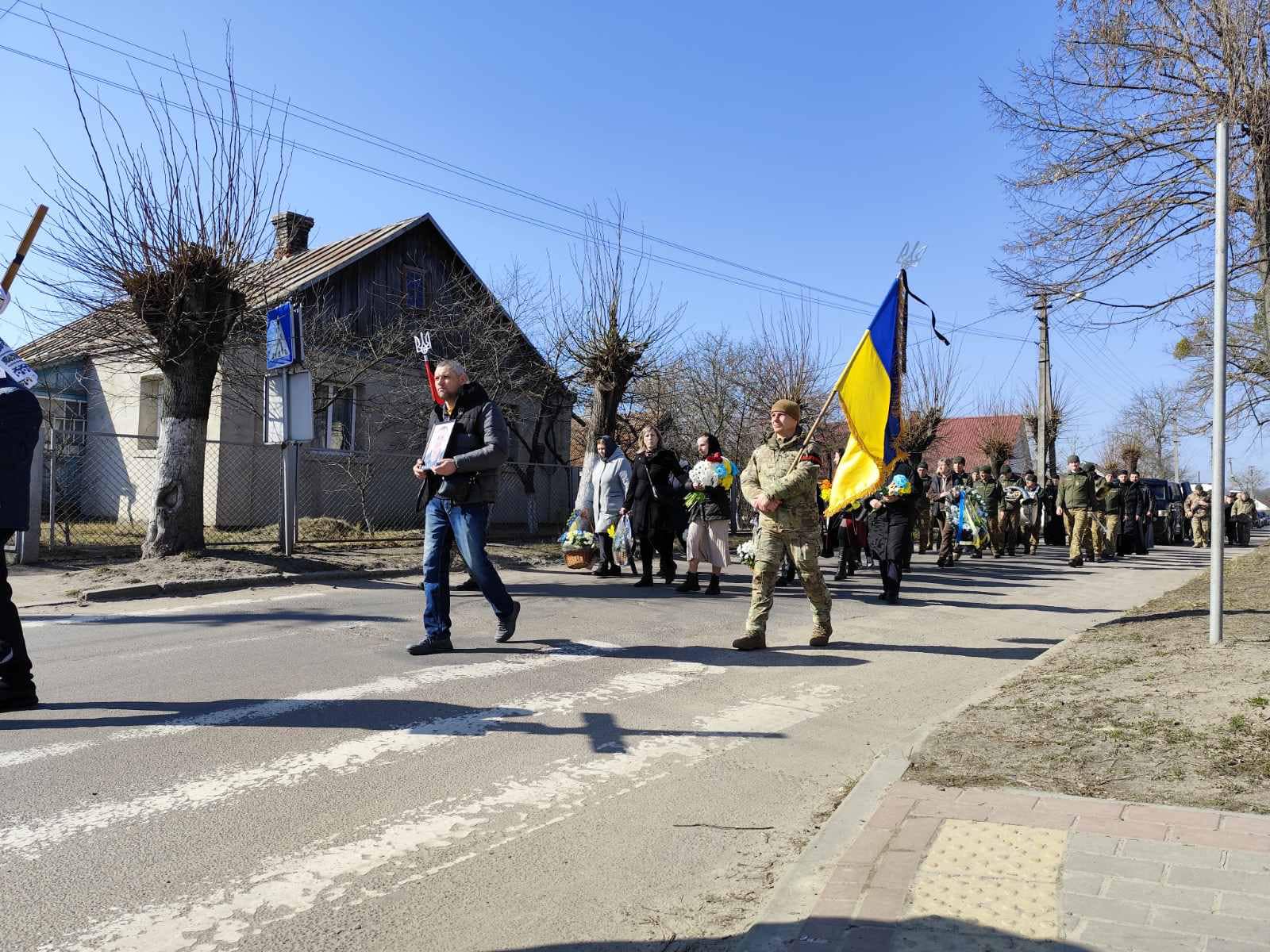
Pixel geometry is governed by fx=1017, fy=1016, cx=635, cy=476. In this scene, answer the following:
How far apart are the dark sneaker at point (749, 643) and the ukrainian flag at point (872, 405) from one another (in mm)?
1229

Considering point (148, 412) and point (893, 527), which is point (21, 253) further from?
point (148, 412)

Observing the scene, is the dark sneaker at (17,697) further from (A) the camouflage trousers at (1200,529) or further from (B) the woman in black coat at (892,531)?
(A) the camouflage trousers at (1200,529)

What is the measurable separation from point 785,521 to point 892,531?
3826 mm

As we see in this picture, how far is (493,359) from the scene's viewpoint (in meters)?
21.9

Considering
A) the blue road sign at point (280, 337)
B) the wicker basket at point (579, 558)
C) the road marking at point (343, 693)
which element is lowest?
the road marking at point (343, 693)

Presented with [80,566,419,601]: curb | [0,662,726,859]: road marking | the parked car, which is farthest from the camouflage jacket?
the parked car

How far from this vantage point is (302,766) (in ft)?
14.6

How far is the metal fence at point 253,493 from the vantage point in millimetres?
15727

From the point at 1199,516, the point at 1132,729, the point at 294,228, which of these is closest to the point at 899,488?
the point at 1132,729

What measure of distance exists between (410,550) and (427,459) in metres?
7.68

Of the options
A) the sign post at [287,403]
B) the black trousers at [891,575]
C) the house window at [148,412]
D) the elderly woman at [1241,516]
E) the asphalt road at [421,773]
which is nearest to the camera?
the asphalt road at [421,773]

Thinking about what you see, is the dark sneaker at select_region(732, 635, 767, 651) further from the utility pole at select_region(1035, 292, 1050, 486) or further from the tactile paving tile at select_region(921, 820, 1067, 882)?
the utility pole at select_region(1035, 292, 1050, 486)

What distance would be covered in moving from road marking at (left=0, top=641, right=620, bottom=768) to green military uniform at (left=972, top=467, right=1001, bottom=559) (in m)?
14.4

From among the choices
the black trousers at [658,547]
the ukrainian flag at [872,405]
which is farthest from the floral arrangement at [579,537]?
the ukrainian flag at [872,405]
